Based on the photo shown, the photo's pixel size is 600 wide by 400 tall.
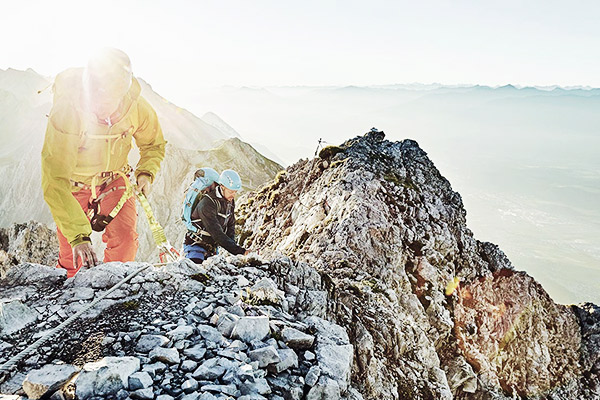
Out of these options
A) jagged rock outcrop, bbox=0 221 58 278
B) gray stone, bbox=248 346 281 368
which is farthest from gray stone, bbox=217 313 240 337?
jagged rock outcrop, bbox=0 221 58 278

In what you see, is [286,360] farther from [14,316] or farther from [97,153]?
[97,153]

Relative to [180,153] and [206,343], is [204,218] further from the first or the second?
[180,153]

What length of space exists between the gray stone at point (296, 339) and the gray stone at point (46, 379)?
9.31 feet

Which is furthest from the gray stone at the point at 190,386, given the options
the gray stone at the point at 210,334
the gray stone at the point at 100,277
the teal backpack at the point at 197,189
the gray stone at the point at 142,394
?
the teal backpack at the point at 197,189

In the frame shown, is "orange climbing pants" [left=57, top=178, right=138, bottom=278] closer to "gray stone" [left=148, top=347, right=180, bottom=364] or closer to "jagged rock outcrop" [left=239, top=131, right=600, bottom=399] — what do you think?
"jagged rock outcrop" [left=239, top=131, right=600, bottom=399]

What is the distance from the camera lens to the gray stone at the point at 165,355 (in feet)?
15.9

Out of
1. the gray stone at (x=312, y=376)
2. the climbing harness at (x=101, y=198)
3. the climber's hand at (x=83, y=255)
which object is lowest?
the gray stone at (x=312, y=376)

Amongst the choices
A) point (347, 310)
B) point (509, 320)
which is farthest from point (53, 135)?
point (509, 320)

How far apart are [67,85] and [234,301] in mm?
4615

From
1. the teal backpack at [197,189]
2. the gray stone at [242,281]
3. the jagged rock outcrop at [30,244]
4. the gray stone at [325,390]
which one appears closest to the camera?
the gray stone at [325,390]

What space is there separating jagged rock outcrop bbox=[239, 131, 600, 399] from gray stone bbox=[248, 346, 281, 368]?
2.94m

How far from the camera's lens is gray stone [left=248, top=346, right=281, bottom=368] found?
5.15 m

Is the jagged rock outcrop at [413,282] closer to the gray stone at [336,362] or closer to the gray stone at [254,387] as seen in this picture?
the gray stone at [336,362]

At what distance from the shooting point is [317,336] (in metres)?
6.28
